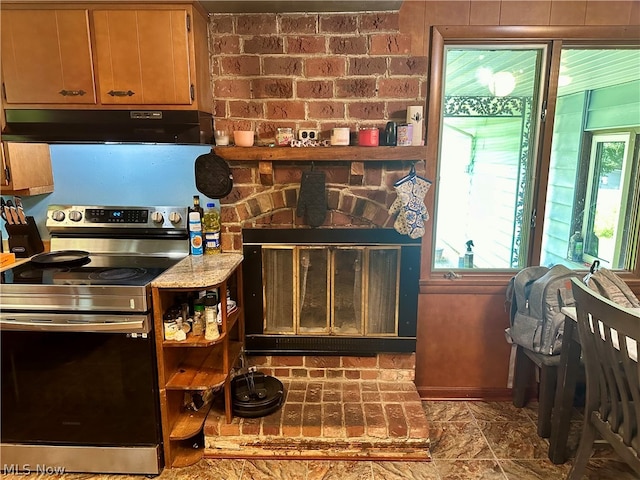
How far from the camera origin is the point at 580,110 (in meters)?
2.44

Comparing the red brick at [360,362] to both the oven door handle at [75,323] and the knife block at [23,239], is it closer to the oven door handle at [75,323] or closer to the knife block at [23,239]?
the oven door handle at [75,323]

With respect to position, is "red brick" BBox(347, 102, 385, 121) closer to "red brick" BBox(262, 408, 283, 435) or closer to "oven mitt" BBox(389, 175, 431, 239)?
"oven mitt" BBox(389, 175, 431, 239)

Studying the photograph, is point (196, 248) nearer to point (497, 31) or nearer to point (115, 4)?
point (115, 4)

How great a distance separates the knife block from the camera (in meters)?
2.28

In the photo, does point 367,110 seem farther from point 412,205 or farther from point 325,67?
point 412,205

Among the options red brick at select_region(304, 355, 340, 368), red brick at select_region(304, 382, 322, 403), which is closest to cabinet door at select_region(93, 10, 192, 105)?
red brick at select_region(304, 355, 340, 368)

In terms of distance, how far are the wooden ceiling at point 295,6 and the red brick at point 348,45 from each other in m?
0.13

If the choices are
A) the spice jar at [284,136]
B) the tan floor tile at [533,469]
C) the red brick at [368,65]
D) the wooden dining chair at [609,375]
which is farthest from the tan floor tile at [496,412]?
the red brick at [368,65]

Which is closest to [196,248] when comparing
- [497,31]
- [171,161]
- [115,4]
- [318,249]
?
[171,161]

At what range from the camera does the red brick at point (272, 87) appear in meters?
2.20

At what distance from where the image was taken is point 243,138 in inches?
84.0

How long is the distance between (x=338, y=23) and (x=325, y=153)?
67cm

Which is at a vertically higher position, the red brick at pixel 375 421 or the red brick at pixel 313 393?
the red brick at pixel 313 393

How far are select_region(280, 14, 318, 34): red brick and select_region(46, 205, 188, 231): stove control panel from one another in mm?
1140
